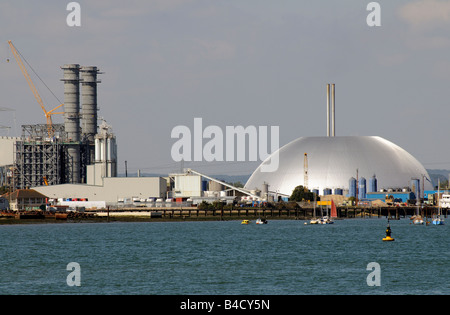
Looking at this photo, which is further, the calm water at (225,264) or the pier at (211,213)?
the pier at (211,213)

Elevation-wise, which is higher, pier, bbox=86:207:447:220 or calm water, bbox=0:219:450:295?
pier, bbox=86:207:447:220

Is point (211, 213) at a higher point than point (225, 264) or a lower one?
higher

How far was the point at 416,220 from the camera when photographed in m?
160

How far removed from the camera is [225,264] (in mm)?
71875

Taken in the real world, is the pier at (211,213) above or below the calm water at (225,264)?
above

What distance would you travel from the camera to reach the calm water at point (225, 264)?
5591cm

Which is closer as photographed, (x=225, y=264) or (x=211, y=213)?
(x=225, y=264)

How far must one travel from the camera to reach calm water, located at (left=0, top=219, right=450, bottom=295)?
55906 mm

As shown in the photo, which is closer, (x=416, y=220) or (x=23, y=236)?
(x=23, y=236)

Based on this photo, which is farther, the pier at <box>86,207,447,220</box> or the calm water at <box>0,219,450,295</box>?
the pier at <box>86,207,447,220</box>
